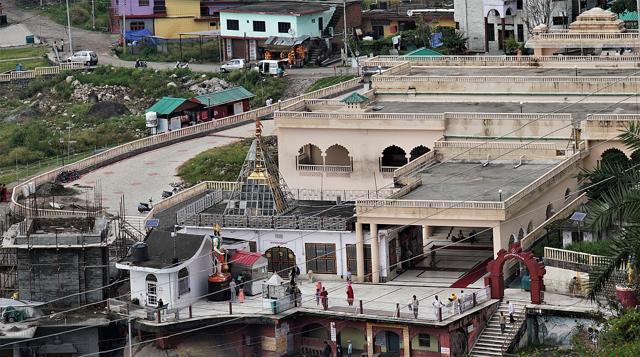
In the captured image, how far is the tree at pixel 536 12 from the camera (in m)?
112

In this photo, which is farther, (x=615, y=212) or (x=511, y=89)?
(x=511, y=89)

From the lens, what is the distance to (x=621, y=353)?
53.2m

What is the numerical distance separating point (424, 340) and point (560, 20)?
4815 cm

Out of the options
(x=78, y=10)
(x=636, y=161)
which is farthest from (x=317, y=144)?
(x=78, y=10)

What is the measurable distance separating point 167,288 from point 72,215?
920 centimetres

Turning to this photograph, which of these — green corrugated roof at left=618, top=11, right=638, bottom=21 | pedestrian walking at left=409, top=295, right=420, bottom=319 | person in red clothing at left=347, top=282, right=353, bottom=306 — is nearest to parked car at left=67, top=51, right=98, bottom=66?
green corrugated roof at left=618, top=11, right=638, bottom=21

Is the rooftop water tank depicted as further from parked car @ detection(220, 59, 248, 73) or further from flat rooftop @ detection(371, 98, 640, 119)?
parked car @ detection(220, 59, 248, 73)

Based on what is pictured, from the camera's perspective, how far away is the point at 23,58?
13525 cm

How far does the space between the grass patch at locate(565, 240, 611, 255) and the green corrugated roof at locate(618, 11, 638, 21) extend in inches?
1606

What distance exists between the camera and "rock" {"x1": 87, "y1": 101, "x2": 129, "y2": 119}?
383 feet

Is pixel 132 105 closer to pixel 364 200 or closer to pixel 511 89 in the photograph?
pixel 511 89

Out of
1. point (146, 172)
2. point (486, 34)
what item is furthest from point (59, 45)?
point (146, 172)

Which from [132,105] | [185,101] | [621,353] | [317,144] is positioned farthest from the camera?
[132,105]

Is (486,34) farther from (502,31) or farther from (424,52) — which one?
(424,52)
